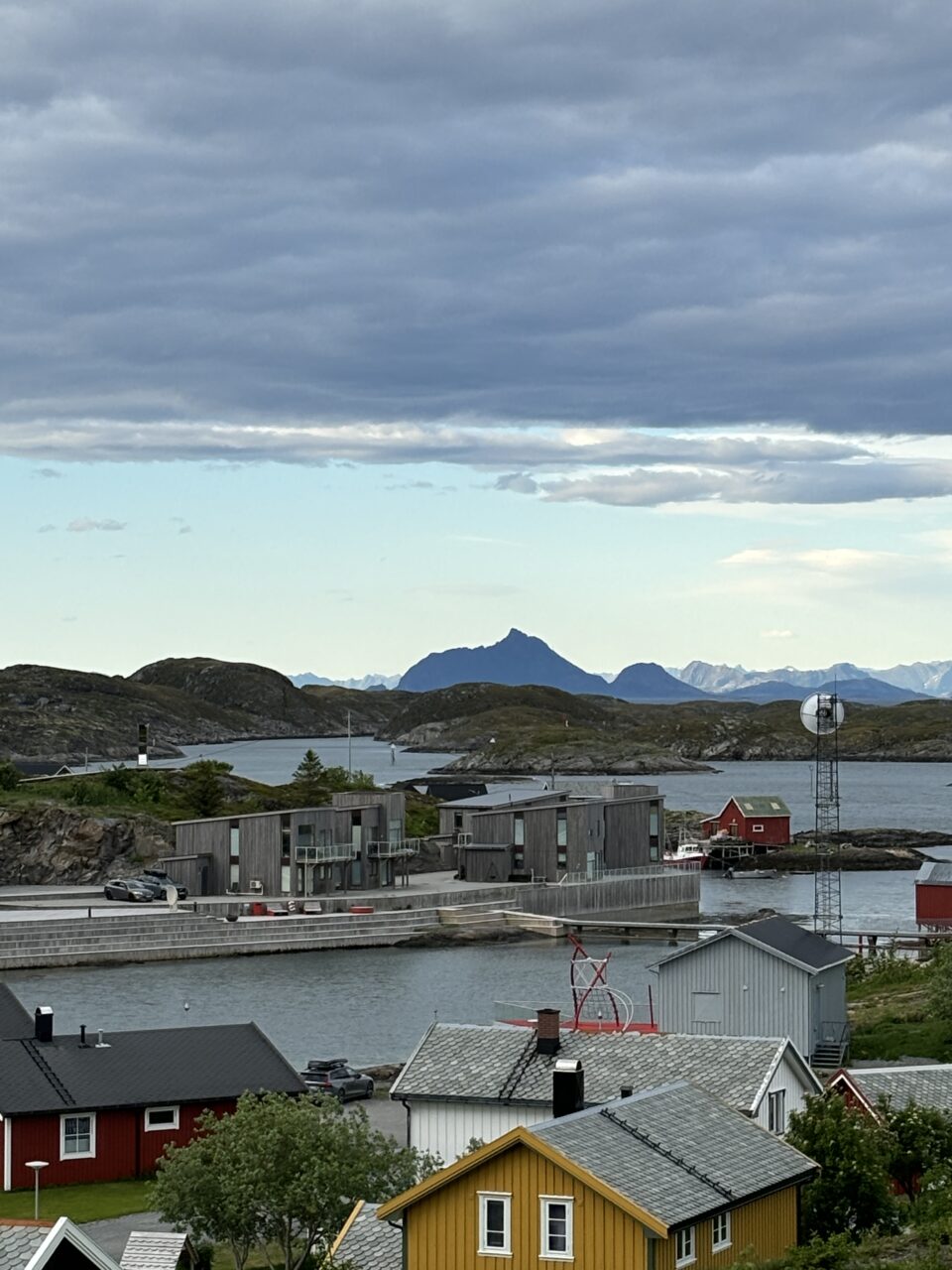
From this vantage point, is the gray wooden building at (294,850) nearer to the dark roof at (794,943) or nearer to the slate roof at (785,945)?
the dark roof at (794,943)

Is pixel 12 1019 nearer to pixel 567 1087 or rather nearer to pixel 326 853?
pixel 567 1087

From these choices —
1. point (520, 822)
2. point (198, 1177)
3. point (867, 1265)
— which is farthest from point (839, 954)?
point (520, 822)

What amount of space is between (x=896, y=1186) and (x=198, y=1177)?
11.2m

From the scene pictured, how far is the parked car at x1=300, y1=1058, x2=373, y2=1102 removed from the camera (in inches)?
1838

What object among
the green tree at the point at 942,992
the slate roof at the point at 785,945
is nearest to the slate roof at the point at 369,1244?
the slate roof at the point at 785,945

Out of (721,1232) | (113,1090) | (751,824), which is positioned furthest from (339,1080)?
(751,824)

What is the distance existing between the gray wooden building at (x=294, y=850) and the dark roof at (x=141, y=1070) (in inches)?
2067

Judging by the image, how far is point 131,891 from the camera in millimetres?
92688

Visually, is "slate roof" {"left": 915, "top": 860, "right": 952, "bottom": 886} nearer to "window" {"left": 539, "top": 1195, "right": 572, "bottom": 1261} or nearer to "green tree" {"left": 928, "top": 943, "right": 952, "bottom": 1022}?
"green tree" {"left": 928, "top": 943, "right": 952, "bottom": 1022}

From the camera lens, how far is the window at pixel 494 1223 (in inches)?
879

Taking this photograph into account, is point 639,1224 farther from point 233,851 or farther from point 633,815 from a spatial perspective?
point 633,815

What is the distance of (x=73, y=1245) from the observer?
20328mm

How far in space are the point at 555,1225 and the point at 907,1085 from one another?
555 inches

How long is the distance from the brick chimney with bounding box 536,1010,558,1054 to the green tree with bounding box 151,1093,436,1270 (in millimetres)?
2972
